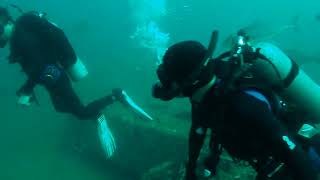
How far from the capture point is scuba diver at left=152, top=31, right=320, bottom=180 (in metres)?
2.31

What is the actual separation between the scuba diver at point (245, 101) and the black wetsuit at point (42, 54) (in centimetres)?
363

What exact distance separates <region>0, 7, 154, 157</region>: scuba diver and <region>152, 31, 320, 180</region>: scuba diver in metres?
3.64

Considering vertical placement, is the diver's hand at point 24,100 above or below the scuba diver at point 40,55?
below

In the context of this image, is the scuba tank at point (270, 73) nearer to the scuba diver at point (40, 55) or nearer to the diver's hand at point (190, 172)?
the diver's hand at point (190, 172)

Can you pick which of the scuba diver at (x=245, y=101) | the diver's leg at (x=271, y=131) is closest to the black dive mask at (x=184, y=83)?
the scuba diver at (x=245, y=101)

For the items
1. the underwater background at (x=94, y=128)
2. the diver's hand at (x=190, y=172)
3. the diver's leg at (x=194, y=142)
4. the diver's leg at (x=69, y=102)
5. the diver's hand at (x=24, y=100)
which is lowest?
the underwater background at (x=94, y=128)

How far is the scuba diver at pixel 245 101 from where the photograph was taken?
7.58 feet

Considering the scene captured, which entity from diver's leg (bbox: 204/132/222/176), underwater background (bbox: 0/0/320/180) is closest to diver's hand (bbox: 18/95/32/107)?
underwater background (bbox: 0/0/320/180)

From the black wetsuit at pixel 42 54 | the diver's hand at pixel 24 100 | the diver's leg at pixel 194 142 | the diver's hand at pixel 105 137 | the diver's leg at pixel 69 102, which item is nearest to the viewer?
the diver's leg at pixel 194 142

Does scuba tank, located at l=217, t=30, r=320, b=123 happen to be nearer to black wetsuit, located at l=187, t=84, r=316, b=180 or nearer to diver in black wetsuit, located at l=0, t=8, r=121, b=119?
black wetsuit, located at l=187, t=84, r=316, b=180

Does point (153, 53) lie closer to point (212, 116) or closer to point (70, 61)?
point (70, 61)

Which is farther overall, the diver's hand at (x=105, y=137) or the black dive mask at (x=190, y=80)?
the diver's hand at (x=105, y=137)

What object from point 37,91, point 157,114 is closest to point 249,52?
point 157,114

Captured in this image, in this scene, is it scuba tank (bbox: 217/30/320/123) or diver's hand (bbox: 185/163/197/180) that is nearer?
scuba tank (bbox: 217/30/320/123)
